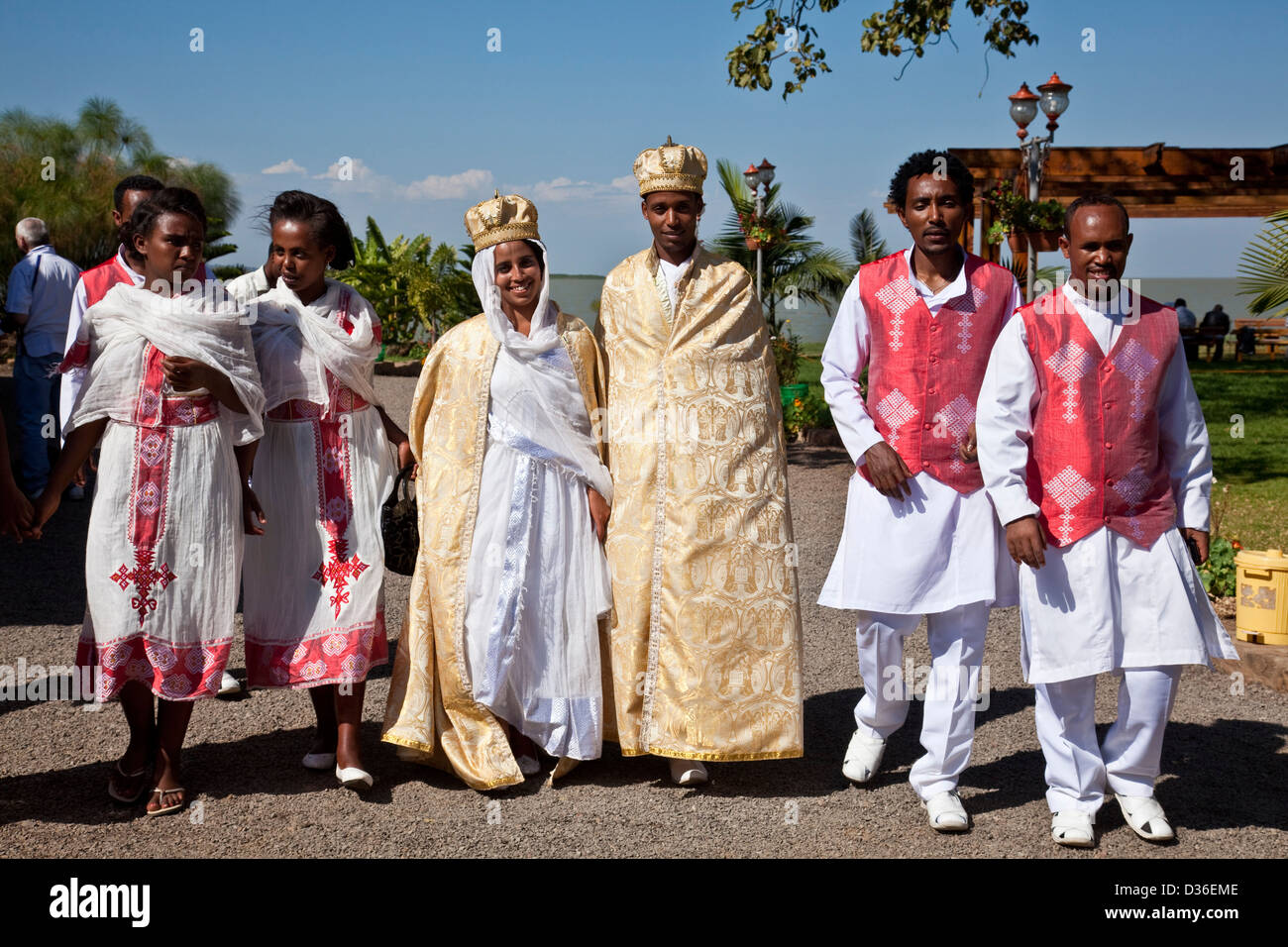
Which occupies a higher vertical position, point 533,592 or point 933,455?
point 933,455

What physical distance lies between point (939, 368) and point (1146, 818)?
5.15 ft

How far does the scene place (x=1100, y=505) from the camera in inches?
145

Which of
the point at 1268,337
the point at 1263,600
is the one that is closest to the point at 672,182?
the point at 1263,600

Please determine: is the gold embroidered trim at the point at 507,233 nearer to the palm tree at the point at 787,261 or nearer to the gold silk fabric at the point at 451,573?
the gold silk fabric at the point at 451,573

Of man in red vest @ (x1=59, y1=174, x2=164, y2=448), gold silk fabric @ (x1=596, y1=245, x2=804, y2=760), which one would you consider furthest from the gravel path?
man in red vest @ (x1=59, y1=174, x2=164, y2=448)

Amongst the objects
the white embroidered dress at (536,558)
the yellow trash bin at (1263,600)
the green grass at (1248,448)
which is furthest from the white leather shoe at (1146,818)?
the green grass at (1248,448)

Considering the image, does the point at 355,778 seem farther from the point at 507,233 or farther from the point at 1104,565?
the point at 1104,565

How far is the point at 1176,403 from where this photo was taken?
3.81m

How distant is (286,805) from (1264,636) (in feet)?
14.8

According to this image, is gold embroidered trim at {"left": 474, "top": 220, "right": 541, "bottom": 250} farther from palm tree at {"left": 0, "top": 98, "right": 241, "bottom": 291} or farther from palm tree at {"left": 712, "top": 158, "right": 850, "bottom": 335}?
palm tree at {"left": 0, "top": 98, "right": 241, "bottom": 291}

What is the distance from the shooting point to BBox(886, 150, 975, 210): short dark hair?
4066 mm

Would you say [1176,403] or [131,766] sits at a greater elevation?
[1176,403]

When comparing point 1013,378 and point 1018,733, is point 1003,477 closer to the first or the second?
point 1013,378

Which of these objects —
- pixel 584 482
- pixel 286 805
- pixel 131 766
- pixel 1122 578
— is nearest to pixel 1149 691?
pixel 1122 578
